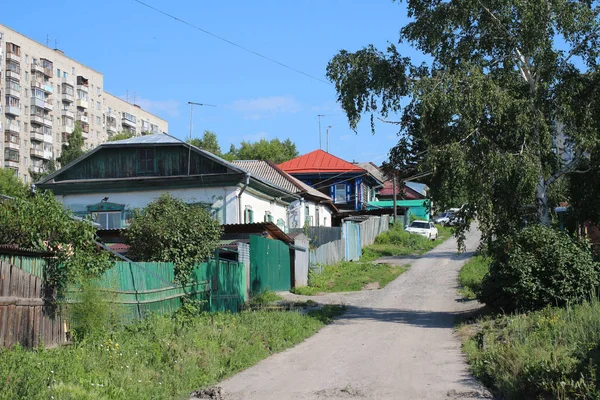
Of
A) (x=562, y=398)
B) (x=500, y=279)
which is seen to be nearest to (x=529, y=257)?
(x=500, y=279)

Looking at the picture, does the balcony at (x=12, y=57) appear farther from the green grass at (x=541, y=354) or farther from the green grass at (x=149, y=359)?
the green grass at (x=541, y=354)

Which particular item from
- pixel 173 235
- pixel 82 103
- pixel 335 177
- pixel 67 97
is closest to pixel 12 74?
pixel 67 97

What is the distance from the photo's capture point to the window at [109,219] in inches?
1243

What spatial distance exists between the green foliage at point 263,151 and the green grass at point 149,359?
8118 centimetres

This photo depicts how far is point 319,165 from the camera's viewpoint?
5928cm

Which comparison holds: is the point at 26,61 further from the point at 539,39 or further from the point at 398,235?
the point at 539,39

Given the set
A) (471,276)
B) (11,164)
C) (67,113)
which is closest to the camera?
(471,276)

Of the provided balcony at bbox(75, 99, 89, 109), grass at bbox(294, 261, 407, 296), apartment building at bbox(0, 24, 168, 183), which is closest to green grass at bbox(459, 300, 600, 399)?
grass at bbox(294, 261, 407, 296)

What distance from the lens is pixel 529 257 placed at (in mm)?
16906

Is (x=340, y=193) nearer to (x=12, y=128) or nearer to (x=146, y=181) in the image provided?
(x=146, y=181)

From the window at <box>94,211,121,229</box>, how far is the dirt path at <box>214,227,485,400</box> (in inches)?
516

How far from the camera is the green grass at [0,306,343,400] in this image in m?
8.34

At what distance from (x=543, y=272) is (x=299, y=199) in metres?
24.7

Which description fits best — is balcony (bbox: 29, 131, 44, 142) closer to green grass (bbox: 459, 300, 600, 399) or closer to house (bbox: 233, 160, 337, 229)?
house (bbox: 233, 160, 337, 229)
